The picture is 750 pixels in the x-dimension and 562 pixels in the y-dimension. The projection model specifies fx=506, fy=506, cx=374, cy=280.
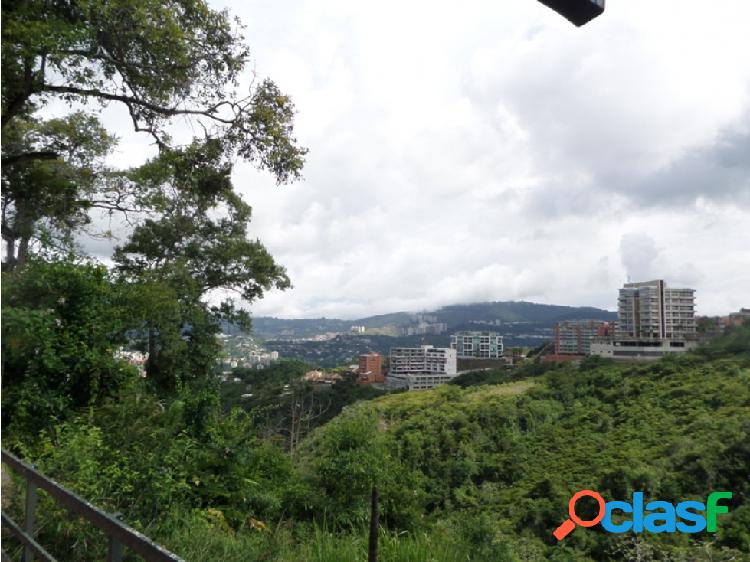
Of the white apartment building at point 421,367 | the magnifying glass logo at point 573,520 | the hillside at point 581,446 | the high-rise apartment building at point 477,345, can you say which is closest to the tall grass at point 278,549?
the hillside at point 581,446

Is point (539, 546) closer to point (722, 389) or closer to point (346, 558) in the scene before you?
point (722, 389)

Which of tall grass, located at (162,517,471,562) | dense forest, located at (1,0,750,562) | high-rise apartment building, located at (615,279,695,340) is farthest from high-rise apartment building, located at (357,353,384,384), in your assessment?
tall grass, located at (162,517,471,562)

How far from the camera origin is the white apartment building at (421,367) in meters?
26.0

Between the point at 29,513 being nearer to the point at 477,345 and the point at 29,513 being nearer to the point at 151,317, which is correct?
the point at 151,317

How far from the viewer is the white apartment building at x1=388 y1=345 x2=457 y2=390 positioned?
26.0m

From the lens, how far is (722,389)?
19.6 metres

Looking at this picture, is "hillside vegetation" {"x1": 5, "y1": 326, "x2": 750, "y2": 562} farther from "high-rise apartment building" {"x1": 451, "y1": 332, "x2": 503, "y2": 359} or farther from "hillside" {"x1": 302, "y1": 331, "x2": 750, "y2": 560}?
"high-rise apartment building" {"x1": 451, "y1": 332, "x2": 503, "y2": 359}

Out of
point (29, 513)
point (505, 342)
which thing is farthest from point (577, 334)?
point (29, 513)

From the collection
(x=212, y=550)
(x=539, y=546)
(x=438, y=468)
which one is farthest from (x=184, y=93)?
(x=438, y=468)

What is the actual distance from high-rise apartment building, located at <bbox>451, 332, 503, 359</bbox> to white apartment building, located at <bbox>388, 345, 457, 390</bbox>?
968mm

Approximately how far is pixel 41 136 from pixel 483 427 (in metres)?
22.2

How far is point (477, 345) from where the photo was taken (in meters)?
32.7

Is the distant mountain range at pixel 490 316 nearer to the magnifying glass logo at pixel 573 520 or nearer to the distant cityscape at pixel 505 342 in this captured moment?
the distant cityscape at pixel 505 342

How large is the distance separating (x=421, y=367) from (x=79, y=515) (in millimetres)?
28293
